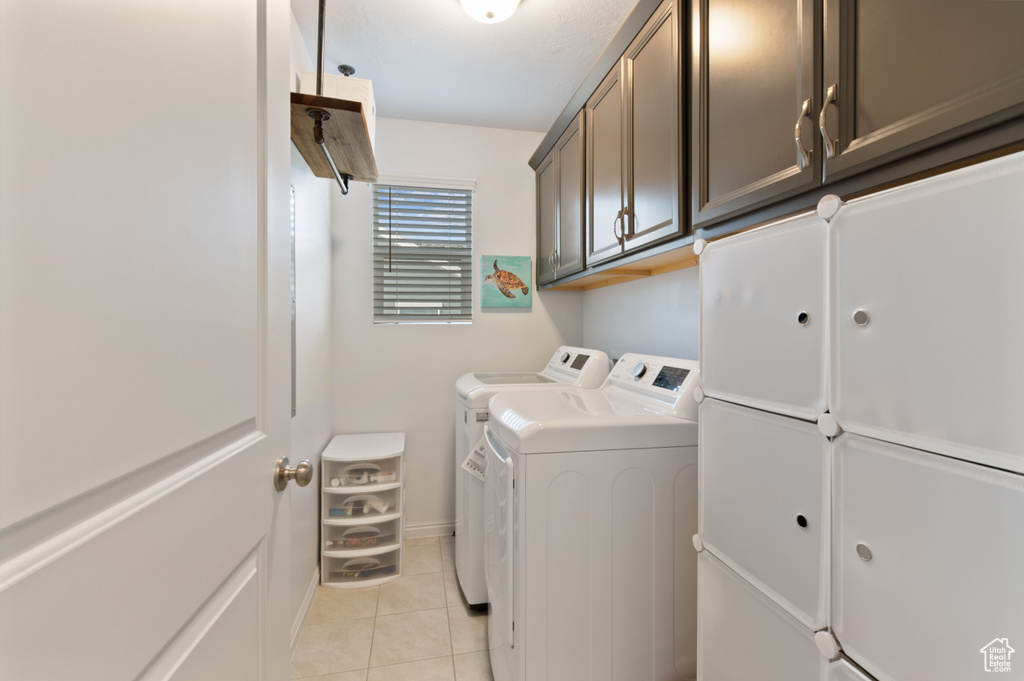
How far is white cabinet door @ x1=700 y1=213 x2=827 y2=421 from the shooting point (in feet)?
2.43

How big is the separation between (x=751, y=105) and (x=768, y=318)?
1.85ft

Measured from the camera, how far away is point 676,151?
51.4 inches

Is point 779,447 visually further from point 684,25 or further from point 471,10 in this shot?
point 471,10

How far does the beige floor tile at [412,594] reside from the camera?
2084 millimetres

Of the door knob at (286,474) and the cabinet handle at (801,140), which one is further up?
the cabinet handle at (801,140)

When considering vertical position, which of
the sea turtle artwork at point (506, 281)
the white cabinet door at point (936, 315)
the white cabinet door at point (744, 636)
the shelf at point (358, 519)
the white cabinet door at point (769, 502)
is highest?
the sea turtle artwork at point (506, 281)

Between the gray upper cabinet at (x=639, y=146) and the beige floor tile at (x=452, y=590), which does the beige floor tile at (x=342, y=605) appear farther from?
the gray upper cabinet at (x=639, y=146)

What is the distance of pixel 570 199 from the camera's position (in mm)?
2256

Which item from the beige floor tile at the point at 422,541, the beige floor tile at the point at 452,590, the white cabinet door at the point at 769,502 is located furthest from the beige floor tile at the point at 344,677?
the white cabinet door at the point at 769,502

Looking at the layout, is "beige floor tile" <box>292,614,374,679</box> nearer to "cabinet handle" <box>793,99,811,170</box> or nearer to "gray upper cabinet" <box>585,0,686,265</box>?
"gray upper cabinet" <box>585,0,686,265</box>

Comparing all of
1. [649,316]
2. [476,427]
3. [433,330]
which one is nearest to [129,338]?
[476,427]

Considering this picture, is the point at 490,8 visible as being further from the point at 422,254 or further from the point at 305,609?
the point at 305,609

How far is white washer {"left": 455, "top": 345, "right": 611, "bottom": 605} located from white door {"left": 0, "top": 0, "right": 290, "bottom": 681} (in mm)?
1374

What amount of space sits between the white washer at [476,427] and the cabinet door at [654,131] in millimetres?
791
